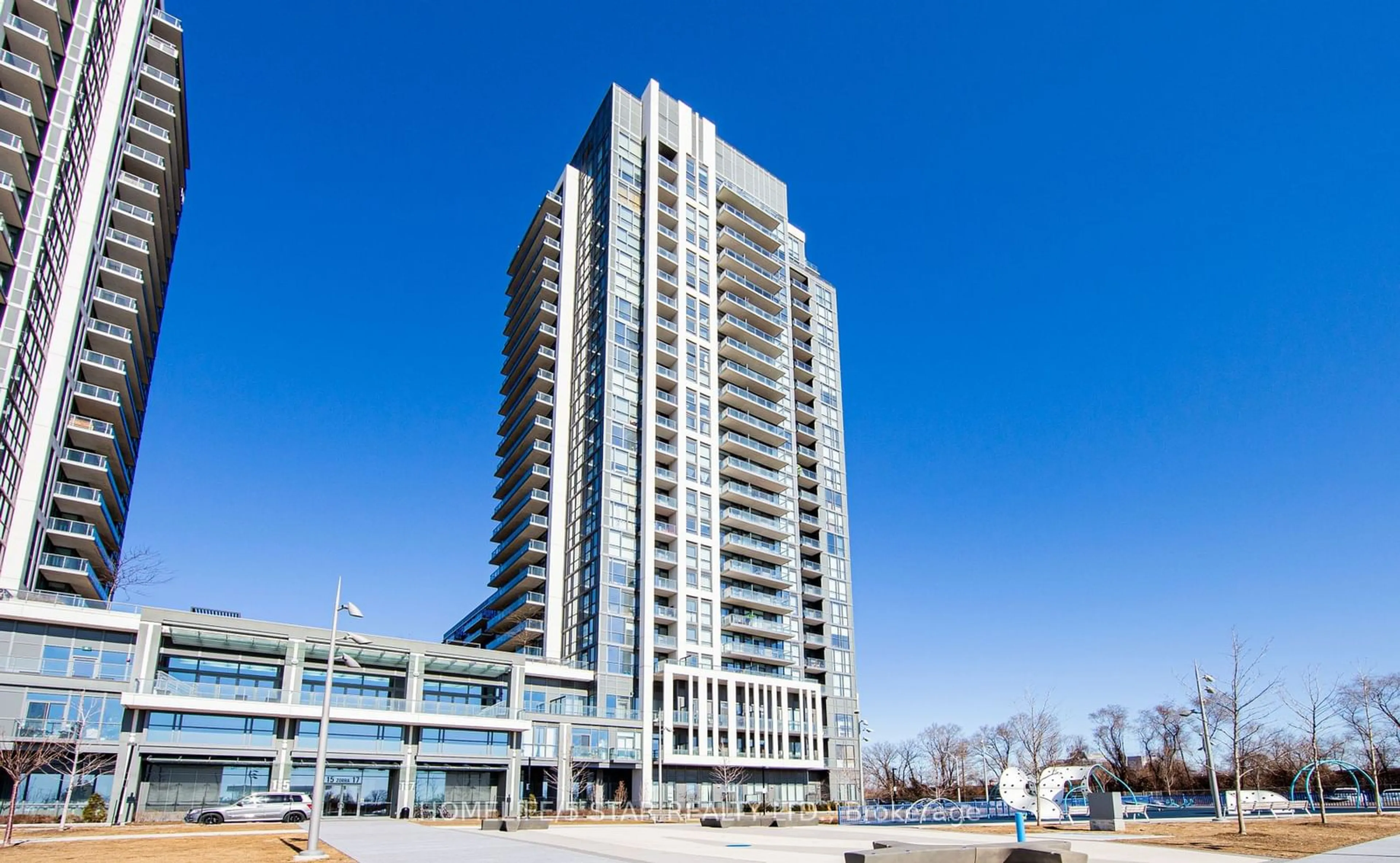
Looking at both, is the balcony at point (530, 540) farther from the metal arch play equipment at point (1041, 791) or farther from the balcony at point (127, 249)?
the metal arch play equipment at point (1041, 791)

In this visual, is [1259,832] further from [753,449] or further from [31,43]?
[31,43]

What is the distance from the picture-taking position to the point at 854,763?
3130 inches

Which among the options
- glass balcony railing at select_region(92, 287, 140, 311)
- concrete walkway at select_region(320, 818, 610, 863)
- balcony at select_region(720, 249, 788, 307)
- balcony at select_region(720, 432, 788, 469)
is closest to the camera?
concrete walkway at select_region(320, 818, 610, 863)

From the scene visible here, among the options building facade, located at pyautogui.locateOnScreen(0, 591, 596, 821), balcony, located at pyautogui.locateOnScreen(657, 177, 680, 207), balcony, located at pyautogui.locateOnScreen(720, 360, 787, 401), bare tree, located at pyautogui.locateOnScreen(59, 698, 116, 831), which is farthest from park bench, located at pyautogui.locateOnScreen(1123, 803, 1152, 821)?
balcony, located at pyautogui.locateOnScreen(657, 177, 680, 207)

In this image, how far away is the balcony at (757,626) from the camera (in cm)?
7575

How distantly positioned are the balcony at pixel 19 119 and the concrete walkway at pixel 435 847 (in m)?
43.9

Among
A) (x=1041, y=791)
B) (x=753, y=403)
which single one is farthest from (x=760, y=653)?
(x=1041, y=791)

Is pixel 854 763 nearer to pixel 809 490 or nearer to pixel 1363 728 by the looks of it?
pixel 809 490

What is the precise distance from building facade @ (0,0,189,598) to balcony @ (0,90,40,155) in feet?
0.28

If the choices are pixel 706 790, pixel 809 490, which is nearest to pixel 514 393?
pixel 809 490

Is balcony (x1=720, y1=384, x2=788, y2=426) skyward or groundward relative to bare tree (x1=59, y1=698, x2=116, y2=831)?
skyward

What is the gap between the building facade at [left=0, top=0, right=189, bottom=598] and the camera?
171 ft

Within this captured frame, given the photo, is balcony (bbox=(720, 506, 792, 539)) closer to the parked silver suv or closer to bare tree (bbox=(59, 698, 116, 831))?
the parked silver suv

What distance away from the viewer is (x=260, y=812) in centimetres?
4184
